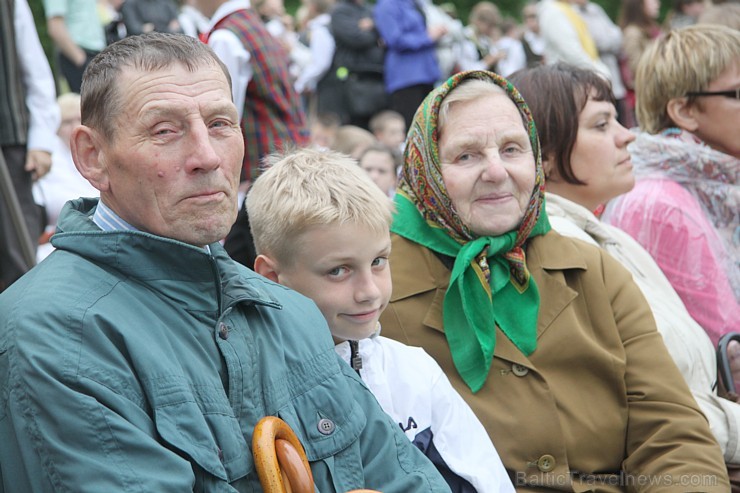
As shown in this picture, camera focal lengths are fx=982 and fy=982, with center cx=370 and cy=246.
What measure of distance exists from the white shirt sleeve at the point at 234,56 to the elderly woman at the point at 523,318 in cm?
214

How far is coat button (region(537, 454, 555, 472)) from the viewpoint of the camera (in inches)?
117

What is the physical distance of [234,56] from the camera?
524 cm

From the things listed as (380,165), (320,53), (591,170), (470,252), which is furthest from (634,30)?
(470,252)

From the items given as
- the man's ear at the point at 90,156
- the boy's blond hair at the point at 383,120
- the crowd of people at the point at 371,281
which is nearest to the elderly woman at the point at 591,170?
the crowd of people at the point at 371,281

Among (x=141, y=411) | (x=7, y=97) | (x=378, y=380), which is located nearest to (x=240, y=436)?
(x=141, y=411)

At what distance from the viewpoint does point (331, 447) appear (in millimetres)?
2170

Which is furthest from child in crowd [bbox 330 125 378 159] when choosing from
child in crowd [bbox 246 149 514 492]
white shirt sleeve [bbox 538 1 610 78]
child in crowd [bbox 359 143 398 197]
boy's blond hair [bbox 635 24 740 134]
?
child in crowd [bbox 246 149 514 492]

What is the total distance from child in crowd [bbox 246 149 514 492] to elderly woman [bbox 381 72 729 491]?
0.91ft

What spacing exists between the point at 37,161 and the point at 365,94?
17.7 ft

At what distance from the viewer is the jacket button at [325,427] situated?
7.09 ft

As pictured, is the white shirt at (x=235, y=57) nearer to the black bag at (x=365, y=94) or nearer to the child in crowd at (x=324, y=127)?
the child in crowd at (x=324, y=127)

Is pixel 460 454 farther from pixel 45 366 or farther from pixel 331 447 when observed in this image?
pixel 45 366

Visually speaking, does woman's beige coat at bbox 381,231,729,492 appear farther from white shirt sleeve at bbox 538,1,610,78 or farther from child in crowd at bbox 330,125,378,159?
white shirt sleeve at bbox 538,1,610,78

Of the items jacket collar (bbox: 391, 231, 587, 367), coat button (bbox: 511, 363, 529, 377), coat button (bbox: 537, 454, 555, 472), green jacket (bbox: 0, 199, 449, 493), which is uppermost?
green jacket (bbox: 0, 199, 449, 493)
